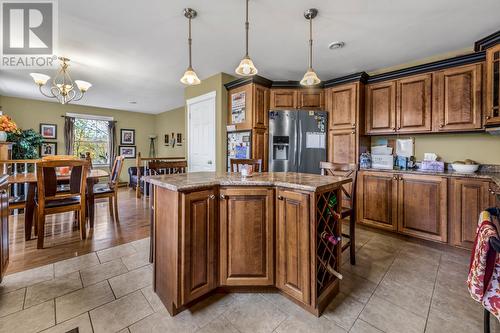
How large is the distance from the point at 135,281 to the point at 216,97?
9.60 feet

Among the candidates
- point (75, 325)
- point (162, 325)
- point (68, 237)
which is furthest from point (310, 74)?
point (68, 237)

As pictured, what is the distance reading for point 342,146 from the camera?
11.1 feet

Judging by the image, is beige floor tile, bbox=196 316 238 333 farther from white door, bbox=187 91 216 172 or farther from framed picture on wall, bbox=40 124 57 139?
framed picture on wall, bbox=40 124 57 139

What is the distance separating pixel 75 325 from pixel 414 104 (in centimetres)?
409

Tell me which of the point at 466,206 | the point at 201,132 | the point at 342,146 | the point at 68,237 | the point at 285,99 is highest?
the point at 285,99

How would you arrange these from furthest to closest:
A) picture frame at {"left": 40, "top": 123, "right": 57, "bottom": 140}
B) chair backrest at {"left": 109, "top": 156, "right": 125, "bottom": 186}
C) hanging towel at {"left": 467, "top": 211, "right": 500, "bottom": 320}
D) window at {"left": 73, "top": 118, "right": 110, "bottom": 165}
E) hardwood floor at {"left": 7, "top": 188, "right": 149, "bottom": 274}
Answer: window at {"left": 73, "top": 118, "right": 110, "bottom": 165}, picture frame at {"left": 40, "top": 123, "right": 57, "bottom": 140}, chair backrest at {"left": 109, "top": 156, "right": 125, "bottom": 186}, hardwood floor at {"left": 7, "top": 188, "right": 149, "bottom": 274}, hanging towel at {"left": 467, "top": 211, "right": 500, "bottom": 320}

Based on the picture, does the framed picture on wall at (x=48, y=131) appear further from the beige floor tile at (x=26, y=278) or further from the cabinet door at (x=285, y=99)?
the cabinet door at (x=285, y=99)

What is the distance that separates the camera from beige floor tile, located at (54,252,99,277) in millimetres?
A: 2002

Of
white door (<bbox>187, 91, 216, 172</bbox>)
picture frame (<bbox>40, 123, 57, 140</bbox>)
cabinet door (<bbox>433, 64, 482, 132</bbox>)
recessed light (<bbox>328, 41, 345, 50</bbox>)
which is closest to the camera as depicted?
cabinet door (<bbox>433, 64, 482, 132</bbox>)

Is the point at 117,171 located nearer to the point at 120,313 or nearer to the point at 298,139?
the point at 120,313

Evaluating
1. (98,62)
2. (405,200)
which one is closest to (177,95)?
(98,62)

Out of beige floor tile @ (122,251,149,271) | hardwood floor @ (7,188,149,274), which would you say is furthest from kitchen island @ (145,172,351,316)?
hardwood floor @ (7,188,149,274)

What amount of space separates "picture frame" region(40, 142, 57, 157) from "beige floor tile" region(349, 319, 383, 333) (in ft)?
26.3

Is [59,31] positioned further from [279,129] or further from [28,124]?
[28,124]
